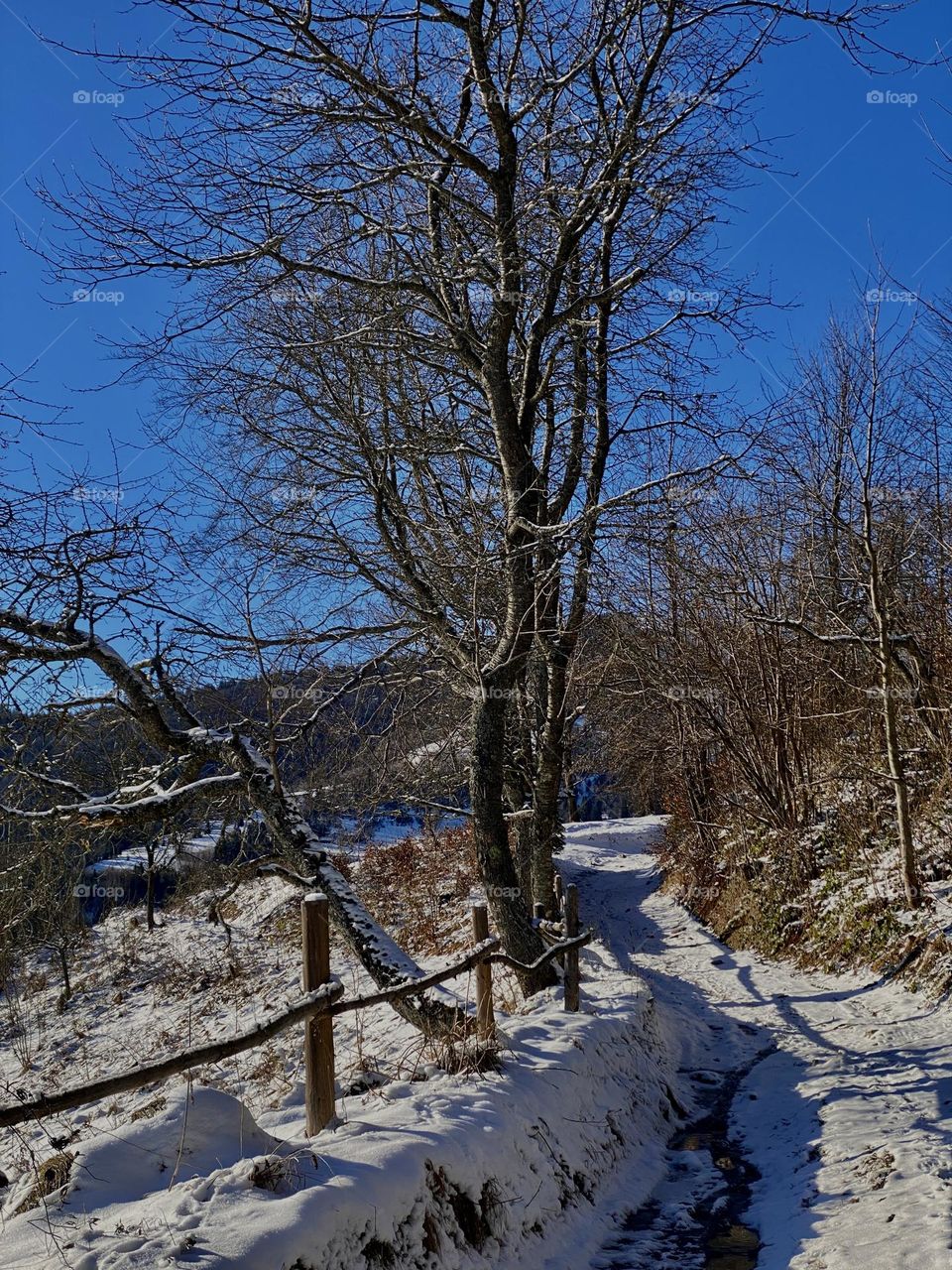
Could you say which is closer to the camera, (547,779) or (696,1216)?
(696,1216)

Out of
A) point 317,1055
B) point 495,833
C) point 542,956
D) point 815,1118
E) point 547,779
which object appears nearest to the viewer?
point 317,1055

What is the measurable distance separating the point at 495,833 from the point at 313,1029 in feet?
13.8

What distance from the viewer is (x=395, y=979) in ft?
24.2

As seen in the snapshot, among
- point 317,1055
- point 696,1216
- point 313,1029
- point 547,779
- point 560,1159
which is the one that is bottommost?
point 696,1216

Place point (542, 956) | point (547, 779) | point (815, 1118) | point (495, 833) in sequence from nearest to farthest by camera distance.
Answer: point (815, 1118) < point (542, 956) < point (495, 833) < point (547, 779)

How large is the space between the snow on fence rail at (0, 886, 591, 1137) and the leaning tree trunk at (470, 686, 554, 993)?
1.23m

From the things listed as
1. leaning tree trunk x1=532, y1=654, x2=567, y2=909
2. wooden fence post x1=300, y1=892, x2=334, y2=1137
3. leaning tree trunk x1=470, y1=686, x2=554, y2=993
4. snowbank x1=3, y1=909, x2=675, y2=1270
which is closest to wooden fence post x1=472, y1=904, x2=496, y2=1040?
snowbank x1=3, y1=909, x2=675, y2=1270

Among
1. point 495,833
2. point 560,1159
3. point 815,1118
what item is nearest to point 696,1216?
point 560,1159

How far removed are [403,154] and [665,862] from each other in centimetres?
1750

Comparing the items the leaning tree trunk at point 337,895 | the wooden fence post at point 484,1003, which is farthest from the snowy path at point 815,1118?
the leaning tree trunk at point 337,895

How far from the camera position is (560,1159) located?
5.54 m

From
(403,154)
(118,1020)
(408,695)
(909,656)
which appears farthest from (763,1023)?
(118,1020)

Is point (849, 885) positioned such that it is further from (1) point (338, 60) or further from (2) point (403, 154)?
(1) point (338, 60)

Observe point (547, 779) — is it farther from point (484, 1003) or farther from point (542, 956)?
point (484, 1003)
